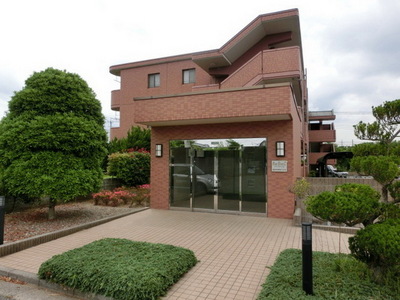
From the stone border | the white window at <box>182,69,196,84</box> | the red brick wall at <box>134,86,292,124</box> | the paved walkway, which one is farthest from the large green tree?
the white window at <box>182,69,196,84</box>

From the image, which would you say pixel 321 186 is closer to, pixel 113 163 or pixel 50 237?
pixel 50 237

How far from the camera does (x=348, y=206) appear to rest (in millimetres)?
3510

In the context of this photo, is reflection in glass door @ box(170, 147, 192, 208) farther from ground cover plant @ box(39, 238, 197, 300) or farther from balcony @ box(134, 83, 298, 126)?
ground cover plant @ box(39, 238, 197, 300)

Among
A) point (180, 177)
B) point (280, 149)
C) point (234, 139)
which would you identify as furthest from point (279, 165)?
point (180, 177)

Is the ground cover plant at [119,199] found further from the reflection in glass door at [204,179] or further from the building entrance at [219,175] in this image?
the reflection in glass door at [204,179]

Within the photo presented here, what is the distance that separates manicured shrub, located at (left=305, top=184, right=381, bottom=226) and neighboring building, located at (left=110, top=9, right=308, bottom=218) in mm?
4248

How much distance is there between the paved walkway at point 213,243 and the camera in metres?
4.03

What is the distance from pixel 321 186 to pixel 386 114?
3974mm

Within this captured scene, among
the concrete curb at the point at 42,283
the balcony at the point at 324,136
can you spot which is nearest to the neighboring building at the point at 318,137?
the balcony at the point at 324,136

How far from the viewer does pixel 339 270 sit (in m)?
4.04

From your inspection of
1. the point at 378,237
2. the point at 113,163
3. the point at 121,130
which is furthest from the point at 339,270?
the point at 121,130

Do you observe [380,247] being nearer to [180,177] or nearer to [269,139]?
[269,139]

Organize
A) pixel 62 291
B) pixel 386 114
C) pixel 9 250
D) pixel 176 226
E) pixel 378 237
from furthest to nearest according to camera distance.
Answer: pixel 176 226
pixel 386 114
pixel 9 250
pixel 62 291
pixel 378 237

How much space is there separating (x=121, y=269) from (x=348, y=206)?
3.33 metres
